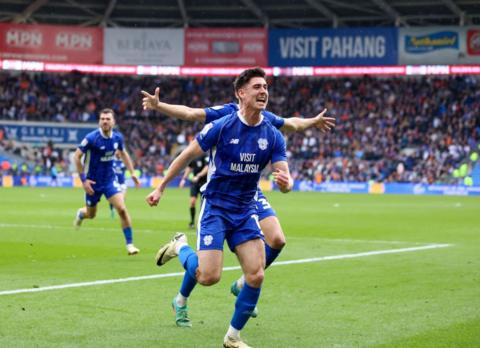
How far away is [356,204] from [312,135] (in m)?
23.2

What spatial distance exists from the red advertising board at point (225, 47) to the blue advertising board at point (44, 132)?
8.78 metres

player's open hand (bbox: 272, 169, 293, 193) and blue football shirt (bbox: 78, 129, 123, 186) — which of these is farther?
blue football shirt (bbox: 78, 129, 123, 186)

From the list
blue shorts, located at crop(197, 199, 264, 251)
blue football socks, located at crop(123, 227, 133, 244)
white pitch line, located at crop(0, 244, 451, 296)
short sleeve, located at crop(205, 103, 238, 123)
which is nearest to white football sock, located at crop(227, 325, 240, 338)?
blue shorts, located at crop(197, 199, 264, 251)

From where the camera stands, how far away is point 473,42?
55000mm

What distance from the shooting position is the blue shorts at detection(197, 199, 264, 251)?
814 centimetres

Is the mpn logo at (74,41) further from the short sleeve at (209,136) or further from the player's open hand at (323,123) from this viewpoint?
the short sleeve at (209,136)

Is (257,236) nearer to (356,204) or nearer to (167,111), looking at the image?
(167,111)

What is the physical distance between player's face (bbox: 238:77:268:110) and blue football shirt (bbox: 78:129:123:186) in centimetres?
868

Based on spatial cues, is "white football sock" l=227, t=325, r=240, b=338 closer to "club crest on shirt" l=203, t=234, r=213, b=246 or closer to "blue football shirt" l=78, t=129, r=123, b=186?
"club crest on shirt" l=203, t=234, r=213, b=246

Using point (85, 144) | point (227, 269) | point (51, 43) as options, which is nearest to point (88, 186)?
point (85, 144)

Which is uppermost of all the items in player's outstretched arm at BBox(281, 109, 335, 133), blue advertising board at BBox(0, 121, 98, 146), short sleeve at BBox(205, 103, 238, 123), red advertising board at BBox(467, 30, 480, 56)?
red advertising board at BBox(467, 30, 480, 56)

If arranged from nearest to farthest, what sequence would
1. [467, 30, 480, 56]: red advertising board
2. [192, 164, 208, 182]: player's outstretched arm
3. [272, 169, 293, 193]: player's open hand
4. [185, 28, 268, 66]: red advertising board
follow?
[272, 169, 293, 193]: player's open hand → [192, 164, 208, 182]: player's outstretched arm → [467, 30, 480, 56]: red advertising board → [185, 28, 268, 66]: red advertising board

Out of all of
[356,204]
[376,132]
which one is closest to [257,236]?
[356,204]

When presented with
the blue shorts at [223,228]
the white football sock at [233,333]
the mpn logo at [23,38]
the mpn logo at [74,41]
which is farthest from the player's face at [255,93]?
the mpn logo at [74,41]
